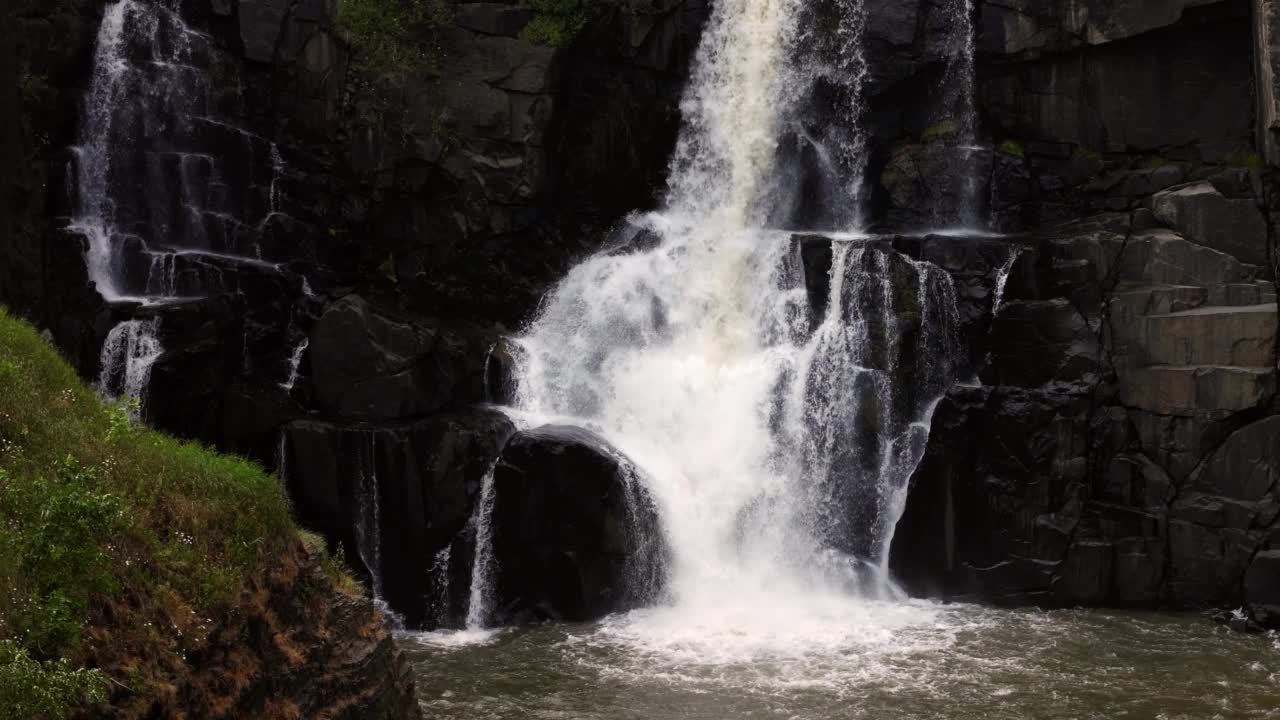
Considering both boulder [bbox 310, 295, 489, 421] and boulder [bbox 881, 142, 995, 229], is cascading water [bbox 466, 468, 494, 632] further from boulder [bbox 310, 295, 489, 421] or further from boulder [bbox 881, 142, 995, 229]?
boulder [bbox 881, 142, 995, 229]

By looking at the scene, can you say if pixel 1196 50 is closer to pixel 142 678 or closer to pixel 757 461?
pixel 757 461

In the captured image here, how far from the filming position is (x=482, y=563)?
24516 mm

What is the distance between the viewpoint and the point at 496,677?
20609 mm

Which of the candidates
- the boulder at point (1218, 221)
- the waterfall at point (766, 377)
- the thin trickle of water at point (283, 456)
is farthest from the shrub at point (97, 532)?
the boulder at point (1218, 221)

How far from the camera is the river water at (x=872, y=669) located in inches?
738

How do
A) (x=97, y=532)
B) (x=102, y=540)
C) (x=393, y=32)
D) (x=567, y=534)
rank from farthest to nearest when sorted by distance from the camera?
(x=393, y=32) → (x=567, y=534) → (x=102, y=540) → (x=97, y=532)

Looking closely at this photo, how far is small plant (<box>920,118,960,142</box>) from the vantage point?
30.9m

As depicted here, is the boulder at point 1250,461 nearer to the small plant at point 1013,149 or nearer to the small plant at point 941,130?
the small plant at point 1013,149

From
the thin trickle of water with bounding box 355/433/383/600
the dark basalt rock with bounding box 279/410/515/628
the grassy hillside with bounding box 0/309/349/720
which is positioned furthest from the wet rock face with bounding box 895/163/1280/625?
the grassy hillside with bounding box 0/309/349/720

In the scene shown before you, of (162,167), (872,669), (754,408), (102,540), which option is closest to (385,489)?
(754,408)

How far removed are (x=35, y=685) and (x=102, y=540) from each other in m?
2.73

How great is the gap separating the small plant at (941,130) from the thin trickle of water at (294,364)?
54.0 ft

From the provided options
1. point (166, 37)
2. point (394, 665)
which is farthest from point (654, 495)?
point (166, 37)

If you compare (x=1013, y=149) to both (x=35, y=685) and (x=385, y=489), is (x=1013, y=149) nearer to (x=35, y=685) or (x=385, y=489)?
(x=385, y=489)
